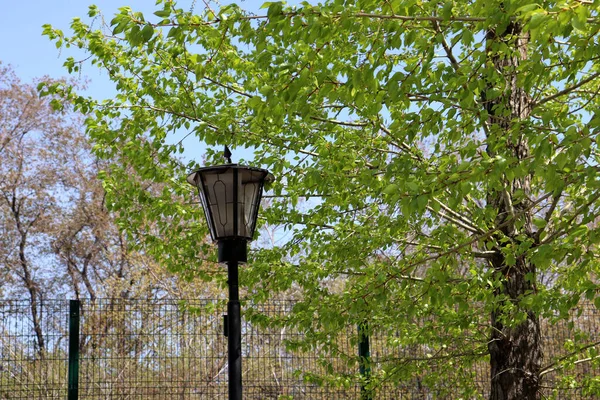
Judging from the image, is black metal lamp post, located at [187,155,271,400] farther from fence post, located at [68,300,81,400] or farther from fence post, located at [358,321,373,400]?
fence post, located at [68,300,81,400]

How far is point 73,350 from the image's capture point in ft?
26.1

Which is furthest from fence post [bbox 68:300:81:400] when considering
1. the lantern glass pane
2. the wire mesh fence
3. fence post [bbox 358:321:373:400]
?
the lantern glass pane

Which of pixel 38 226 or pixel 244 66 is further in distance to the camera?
pixel 38 226

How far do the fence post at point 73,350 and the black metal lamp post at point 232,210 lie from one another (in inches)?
137

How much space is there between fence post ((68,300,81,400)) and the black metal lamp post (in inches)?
137

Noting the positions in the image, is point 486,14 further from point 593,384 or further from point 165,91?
point 593,384

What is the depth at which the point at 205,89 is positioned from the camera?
261 inches

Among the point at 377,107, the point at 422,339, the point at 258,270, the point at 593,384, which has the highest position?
the point at 377,107

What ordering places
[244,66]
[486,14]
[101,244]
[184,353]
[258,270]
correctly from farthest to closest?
[101,244]
[184,353]
[258,270]
[244,66]
[486,14]

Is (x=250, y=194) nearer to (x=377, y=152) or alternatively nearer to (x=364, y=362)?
(x=377, y=152)

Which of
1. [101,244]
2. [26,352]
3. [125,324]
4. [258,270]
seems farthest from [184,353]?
[101,244]

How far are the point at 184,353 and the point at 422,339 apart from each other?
122 inches

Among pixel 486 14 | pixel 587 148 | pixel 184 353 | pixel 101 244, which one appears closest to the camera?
pixel 587 148

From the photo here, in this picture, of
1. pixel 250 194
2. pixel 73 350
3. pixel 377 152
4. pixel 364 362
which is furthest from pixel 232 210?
pixel 73 350
